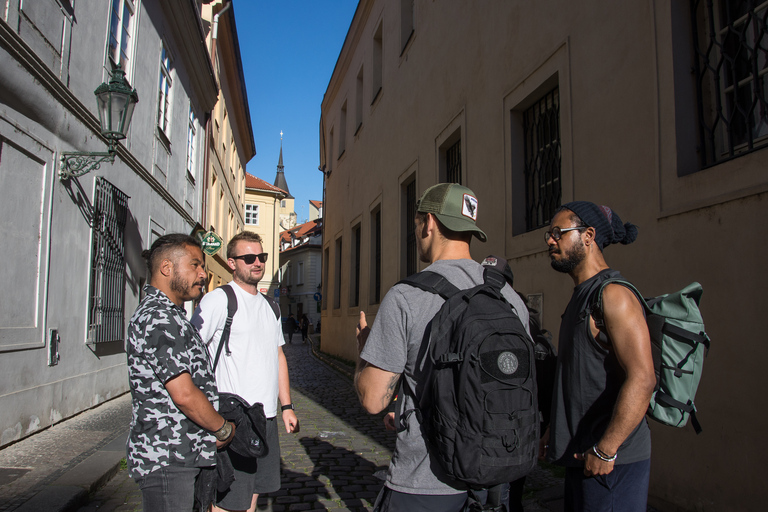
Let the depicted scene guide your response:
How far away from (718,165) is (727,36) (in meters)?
1.05

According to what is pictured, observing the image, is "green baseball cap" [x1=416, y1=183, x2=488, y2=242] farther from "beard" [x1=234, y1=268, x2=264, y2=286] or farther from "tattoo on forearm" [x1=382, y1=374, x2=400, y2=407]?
"beard" [x1=234, y1=268, x2=264, y2=286]

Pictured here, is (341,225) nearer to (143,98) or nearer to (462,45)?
(143,98)

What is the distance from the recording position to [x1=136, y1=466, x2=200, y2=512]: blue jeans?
2242 millimetres

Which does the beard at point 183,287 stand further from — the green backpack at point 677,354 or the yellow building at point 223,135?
the yellow building at point 223,135

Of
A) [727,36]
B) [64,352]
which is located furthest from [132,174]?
[727,36]

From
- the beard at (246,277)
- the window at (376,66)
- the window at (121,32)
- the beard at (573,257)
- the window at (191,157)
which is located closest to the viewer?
the beard at (573,257)

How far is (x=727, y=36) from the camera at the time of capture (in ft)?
13.0

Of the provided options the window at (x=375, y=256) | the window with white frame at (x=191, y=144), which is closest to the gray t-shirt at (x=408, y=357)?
the window at (x=375, y=256)

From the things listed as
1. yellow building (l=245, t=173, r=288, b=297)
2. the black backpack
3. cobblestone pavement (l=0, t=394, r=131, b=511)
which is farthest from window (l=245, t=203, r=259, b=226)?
Answer: the black backpack

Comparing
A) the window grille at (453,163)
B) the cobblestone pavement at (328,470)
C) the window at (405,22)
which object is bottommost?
the cobblestone pavement at (328,470)

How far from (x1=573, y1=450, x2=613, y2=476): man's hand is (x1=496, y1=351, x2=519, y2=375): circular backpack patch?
599mm

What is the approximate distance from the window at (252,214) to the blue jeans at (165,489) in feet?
143

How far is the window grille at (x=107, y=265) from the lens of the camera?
7953 millimetres

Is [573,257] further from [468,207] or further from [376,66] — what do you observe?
[376,66]
